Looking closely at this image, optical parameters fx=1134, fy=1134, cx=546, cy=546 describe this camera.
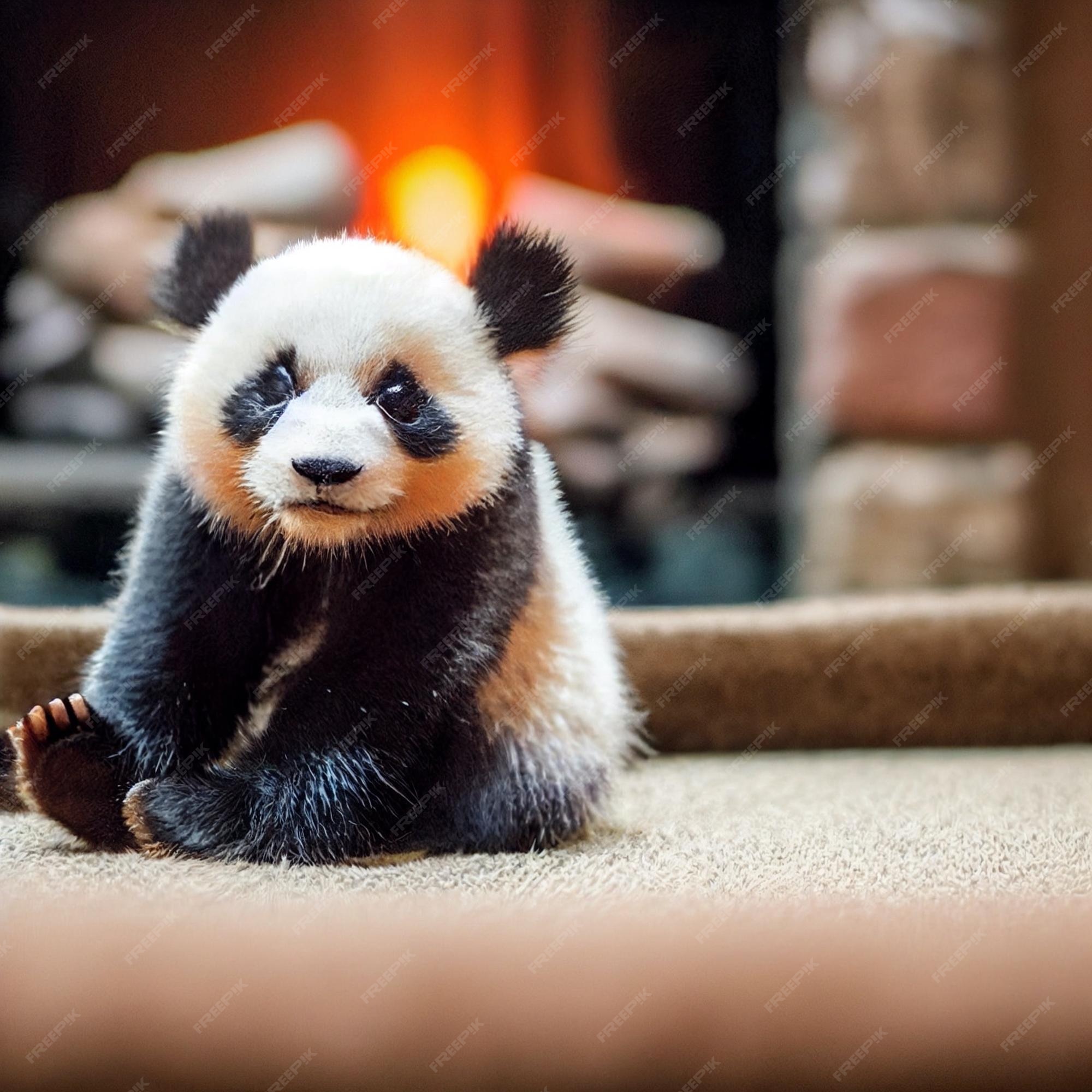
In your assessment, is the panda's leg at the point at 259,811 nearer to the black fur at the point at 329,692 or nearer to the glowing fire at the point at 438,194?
the black fur at the point at 329,692

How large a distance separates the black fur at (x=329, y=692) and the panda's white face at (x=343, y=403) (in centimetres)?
3

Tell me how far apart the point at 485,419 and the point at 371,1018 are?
290 mm

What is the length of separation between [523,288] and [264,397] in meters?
0.15

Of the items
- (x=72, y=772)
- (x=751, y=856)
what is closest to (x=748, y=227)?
(x=751, y=856)

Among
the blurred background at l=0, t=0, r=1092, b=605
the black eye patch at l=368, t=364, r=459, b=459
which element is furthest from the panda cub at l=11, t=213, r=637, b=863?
the blurred background at l=0, t=0, r=1092, b=605

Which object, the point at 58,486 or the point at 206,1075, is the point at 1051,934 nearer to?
the point at 206,1075

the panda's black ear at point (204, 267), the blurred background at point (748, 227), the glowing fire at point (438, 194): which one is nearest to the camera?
the panda's black ear at point (204, 267)

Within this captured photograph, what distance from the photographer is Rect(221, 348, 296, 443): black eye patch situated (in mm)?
562

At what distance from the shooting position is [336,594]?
0.60m

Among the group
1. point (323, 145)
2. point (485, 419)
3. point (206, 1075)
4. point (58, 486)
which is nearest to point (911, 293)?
point (323, 145)

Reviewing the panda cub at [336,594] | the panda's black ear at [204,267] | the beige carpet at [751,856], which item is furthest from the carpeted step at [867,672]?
the panda's black ear at [204,267]

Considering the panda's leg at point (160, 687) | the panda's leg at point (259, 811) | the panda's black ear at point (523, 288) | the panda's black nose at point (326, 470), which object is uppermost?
the panda's black ear at point (523, 288)

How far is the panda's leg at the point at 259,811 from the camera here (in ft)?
1.86

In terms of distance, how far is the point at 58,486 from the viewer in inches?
44.3
